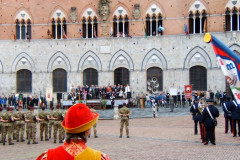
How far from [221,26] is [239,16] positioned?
2.07 m

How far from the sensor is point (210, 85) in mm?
41000

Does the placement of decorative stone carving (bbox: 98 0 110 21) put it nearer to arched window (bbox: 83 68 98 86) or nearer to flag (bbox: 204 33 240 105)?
arched window (bbox: 83 68 98 86)

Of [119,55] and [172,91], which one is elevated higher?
[119,55]

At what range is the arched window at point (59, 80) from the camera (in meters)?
44.1

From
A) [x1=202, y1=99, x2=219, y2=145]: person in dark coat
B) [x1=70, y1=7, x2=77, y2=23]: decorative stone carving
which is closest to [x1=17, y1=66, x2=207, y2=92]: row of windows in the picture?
[x1=70, y1=7, x2=77, y2=23]: decorative stone carving

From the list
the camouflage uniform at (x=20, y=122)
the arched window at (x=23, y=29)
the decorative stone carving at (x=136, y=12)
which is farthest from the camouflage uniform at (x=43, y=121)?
the arched window at (x=23, y=29)

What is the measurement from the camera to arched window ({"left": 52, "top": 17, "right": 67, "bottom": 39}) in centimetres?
4444

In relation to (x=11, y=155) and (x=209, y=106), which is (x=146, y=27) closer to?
(x=209, y=106)

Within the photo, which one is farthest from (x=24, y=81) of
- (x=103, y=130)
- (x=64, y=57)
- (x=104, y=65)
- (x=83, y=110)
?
(x=83, y=110)

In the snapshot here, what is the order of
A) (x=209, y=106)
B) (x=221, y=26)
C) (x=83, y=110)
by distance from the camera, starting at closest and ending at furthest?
(x=83, y=110), (x=209, y=106), (x=221, y=26)

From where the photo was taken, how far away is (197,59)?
136 ft

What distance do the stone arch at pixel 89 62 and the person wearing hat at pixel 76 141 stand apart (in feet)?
128

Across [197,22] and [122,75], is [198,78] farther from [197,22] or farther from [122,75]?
[122,75]

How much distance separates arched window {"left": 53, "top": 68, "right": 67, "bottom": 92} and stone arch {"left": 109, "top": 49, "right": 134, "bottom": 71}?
518 centimetres
